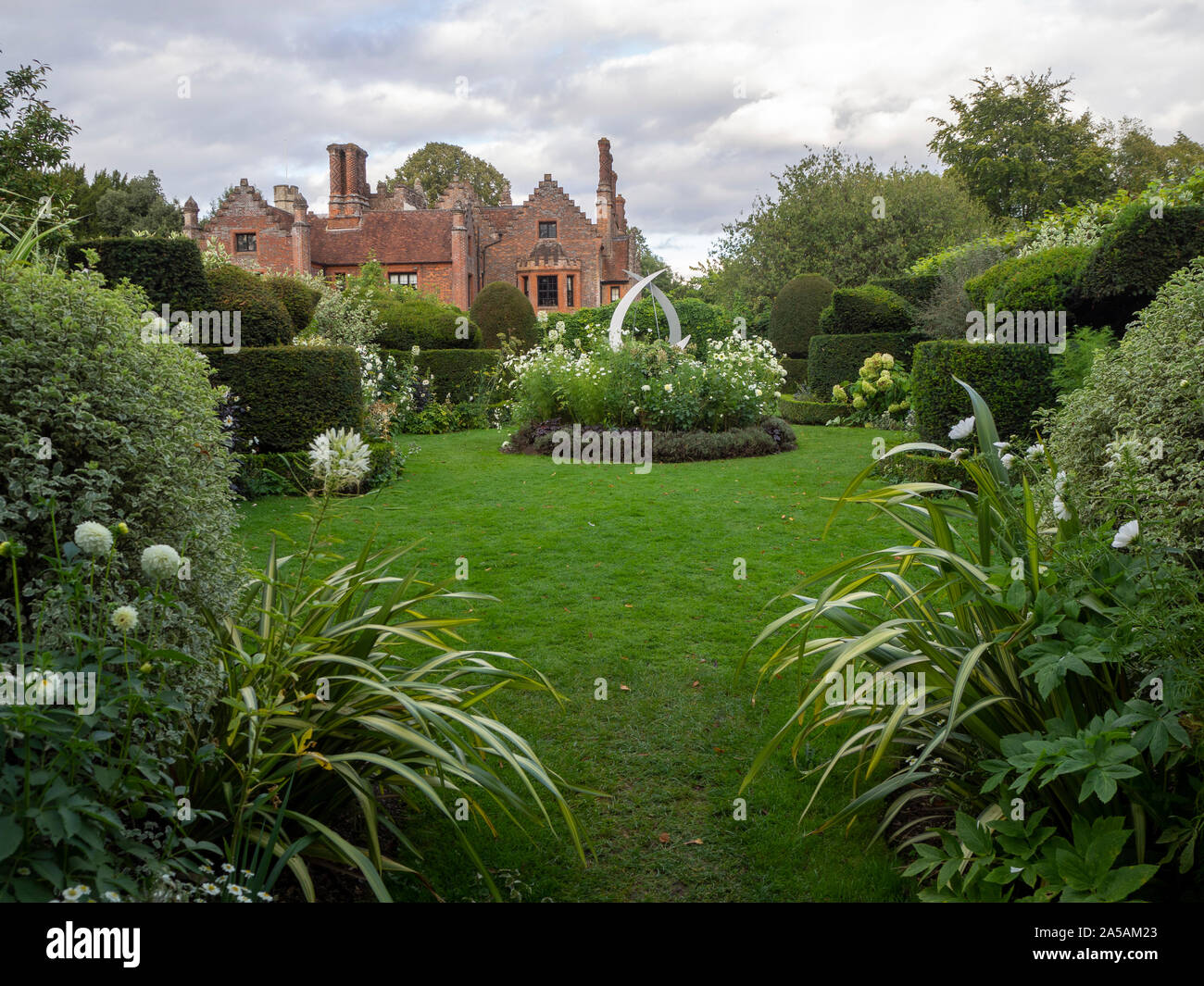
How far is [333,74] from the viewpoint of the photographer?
12719mm

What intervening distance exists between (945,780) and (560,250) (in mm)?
38068

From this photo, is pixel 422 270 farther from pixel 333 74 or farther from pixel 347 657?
pixel 347 657

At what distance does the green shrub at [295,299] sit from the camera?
38.0 ft

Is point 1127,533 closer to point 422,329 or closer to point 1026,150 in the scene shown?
point 422,329

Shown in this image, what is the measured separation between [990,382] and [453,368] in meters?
11.3

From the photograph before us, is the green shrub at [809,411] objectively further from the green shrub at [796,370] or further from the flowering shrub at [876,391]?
the green shrub at [796,370]

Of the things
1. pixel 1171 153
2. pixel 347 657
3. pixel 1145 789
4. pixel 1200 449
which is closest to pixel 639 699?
pixel 347 657

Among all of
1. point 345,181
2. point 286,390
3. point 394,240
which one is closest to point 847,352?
point 286,390

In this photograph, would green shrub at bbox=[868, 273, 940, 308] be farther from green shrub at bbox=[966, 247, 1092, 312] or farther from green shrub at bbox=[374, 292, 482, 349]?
green shrub at bbox=[374, 292, 482, 349]

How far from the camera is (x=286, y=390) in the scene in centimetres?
969

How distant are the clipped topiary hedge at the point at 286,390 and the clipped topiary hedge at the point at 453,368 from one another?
23.0 feet

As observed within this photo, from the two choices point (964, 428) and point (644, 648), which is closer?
point (964, 428)

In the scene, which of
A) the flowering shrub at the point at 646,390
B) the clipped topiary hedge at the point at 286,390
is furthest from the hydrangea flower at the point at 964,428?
the flowering shrub at the point at 646,390

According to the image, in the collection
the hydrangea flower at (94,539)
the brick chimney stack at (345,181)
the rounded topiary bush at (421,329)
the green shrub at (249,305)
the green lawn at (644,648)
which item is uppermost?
the brick chimney stack at (345,181)
